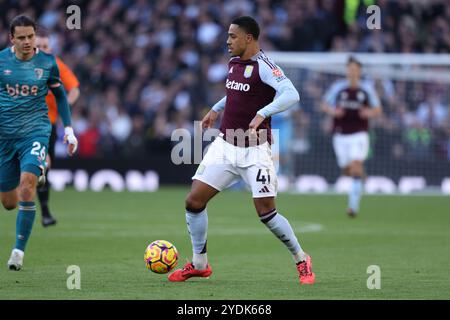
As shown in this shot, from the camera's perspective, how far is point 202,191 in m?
9.13

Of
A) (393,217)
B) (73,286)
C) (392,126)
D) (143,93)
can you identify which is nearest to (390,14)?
(392,126)

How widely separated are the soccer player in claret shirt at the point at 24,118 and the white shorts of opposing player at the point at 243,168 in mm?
1738

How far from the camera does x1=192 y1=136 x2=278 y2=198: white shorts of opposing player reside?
904 centimetres

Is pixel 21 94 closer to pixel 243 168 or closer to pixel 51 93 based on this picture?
pixel 243 168

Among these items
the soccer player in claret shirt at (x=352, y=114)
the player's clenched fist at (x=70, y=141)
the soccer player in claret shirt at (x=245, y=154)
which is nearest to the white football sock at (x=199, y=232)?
the soccer player in claret shirt at (x=245, y=154)

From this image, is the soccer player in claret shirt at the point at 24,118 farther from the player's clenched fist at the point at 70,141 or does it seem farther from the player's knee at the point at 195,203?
the player's knee at the point at 195,203

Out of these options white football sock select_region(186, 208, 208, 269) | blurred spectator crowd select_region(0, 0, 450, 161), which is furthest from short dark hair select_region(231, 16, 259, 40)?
blurred spectator crowd select_region(0, 0, 450, 161)

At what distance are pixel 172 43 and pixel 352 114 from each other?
11.2 m

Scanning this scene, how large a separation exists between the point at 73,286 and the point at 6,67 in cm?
278

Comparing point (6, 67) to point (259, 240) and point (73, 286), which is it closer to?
point (73, 286)

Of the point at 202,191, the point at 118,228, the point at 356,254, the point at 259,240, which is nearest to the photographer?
the point at 202,191

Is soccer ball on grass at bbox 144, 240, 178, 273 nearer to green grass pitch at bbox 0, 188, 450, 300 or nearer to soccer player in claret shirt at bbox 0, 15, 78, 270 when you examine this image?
green grass pitch at bbox 0, 188, 450, 300

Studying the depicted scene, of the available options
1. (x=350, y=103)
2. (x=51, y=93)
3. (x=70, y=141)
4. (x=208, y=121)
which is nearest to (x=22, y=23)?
(x=70, y=141)

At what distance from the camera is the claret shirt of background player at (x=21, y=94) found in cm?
1012
